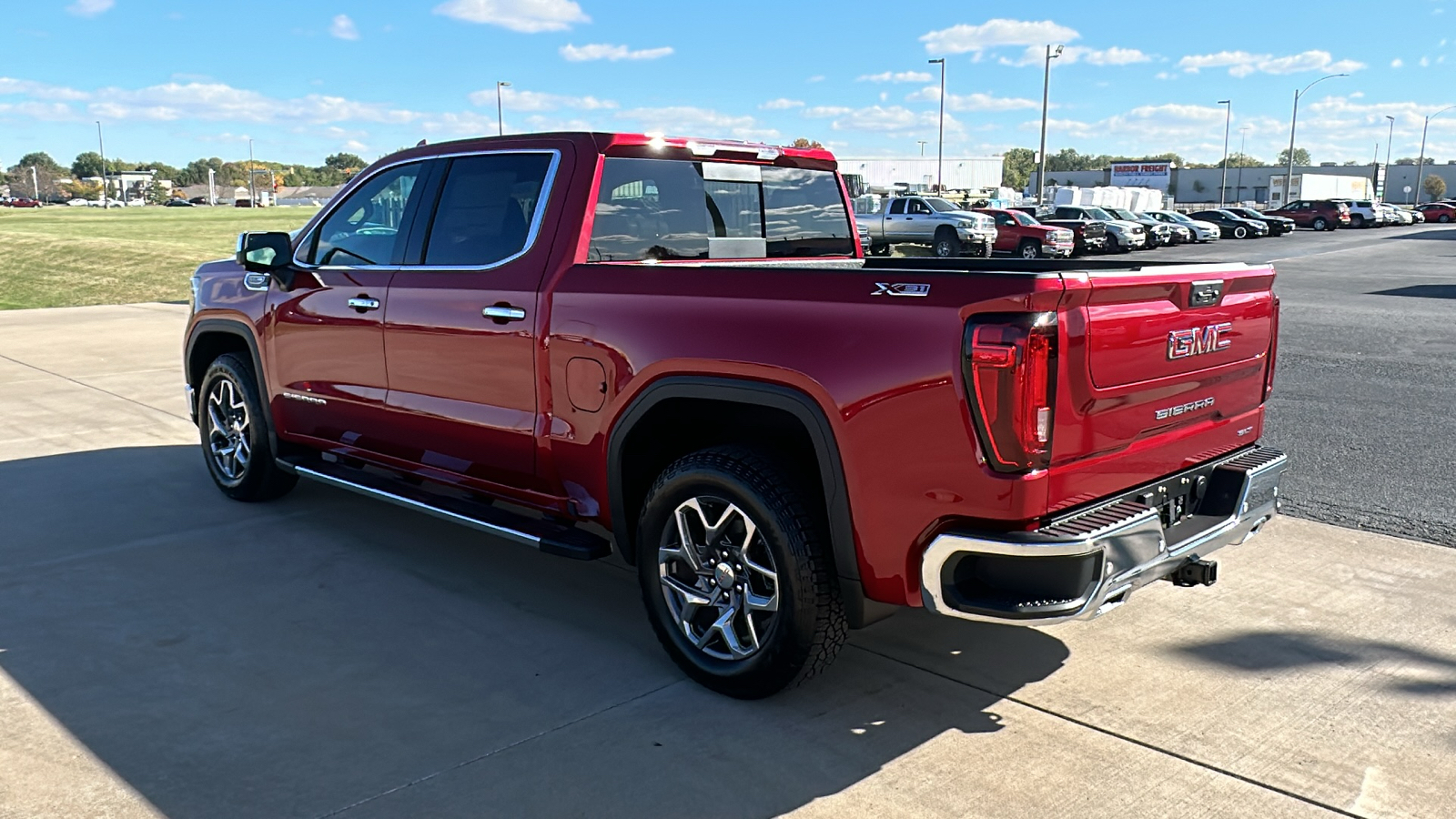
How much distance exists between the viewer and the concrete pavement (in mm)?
3243

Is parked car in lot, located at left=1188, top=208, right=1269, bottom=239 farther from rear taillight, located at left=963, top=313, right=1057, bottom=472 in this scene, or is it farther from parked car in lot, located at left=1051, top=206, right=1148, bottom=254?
rear taillight, located at left=963, top=313, right=1057, bottom=472

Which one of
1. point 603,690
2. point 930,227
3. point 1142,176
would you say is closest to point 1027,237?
point 930,227

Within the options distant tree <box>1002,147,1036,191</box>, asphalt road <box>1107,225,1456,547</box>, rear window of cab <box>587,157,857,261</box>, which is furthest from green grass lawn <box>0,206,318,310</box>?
distant tree <box>1002,147,1036,191</box>

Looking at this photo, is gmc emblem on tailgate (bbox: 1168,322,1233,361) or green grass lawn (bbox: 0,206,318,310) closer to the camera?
gmc emblem on tailgate (bbox: 1168,322,1233,361)

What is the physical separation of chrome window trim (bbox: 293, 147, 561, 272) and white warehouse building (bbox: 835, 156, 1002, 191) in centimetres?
5482

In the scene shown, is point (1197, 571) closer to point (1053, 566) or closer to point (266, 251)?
point (1053, 566)

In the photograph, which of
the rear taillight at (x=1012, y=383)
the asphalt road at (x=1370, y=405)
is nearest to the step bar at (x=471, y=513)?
the rear taillight at (x=1012, y=383)

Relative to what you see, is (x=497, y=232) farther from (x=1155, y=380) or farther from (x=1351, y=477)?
(x=1351, y=477)

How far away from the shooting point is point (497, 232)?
467 centimetres

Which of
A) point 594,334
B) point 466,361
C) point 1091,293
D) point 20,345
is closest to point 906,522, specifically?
point 1091,293

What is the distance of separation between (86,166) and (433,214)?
203299 millimetres

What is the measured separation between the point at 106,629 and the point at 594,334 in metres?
2.28

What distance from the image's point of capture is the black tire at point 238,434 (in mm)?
6094

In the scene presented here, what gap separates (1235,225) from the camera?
47.3 meters
